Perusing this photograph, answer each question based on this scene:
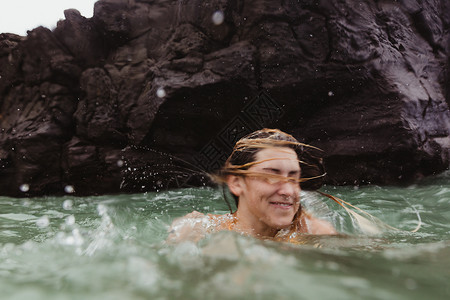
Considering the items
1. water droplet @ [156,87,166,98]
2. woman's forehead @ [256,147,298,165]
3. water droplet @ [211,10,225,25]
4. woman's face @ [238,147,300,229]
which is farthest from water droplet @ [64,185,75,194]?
woman's forehead @ [256,147,298,165]

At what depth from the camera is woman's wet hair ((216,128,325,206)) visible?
2641 mm

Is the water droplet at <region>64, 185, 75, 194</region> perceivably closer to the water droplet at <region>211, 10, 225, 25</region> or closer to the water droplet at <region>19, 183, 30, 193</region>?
the water droplet at <region>19, 183, 30, 193</region>

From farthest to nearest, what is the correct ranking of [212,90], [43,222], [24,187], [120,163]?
1. [24,187]
2. [120,163]
3. [212,90]
4. [43,222]

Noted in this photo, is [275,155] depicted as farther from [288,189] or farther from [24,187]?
[24,187]

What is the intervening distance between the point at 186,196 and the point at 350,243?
4.22 m

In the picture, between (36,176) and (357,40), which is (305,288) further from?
(36,176)

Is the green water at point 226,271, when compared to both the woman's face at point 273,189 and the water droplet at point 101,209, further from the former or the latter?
the water droplet at point 101,209

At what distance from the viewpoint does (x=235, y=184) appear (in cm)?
274

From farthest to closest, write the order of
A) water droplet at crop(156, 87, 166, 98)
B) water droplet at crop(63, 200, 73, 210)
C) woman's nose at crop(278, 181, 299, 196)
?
water droplet at crop(156, 87, 166, 98)
water droplet at crop(63, 200, 73, 210)
woman's nose at crop(278, 181, 299, 196)

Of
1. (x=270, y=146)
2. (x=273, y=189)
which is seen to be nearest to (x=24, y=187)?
(x=270, y=146)

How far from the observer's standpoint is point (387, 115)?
6.07 m

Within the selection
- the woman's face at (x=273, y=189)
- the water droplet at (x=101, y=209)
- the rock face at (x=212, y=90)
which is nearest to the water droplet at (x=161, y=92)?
the rock face at (x=212, y=90)

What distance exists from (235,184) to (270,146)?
45 cm

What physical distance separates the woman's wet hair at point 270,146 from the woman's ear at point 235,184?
0.13ft
